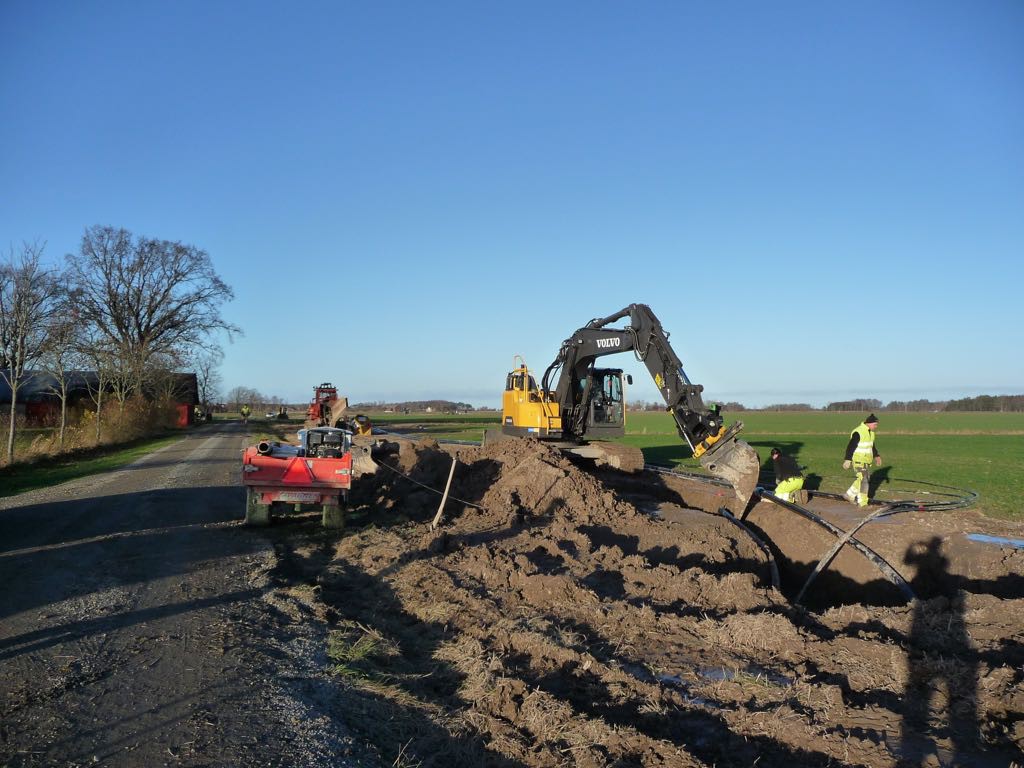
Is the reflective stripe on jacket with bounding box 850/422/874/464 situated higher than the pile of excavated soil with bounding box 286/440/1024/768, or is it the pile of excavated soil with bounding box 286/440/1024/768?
the reflective stripe on jacket with bounding box 850/422/874/464

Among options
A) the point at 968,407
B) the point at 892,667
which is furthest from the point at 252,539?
the point at 968,407

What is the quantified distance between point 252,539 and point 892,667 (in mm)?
9128

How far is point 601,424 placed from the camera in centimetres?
1855

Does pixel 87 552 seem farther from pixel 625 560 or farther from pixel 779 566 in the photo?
pixel 779 566

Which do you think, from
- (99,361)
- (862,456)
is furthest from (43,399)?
(862,456)

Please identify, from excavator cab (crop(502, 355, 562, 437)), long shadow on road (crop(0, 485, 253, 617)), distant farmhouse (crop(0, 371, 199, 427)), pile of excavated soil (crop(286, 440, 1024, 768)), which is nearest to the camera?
pile of excavated soil (crop(286, 440, 1024, 768))

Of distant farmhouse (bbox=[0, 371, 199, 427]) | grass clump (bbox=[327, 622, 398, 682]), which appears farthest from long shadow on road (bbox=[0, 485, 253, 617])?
distant farmhouse (bbox=[0, 371, 199, 427])

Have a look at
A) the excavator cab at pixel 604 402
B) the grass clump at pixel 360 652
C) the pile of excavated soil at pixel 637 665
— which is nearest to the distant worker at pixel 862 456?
the pile of excavated soil at pixel 637 665

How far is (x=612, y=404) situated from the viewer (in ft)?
61.6

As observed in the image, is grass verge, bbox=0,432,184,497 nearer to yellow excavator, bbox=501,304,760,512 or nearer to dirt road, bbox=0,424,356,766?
dirt road, bbox=0,424,356,766

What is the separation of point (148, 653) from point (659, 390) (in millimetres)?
12609

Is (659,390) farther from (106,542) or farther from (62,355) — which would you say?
(62,355)

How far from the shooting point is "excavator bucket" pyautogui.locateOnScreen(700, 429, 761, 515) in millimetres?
14188

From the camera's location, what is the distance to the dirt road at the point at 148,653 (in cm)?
428
